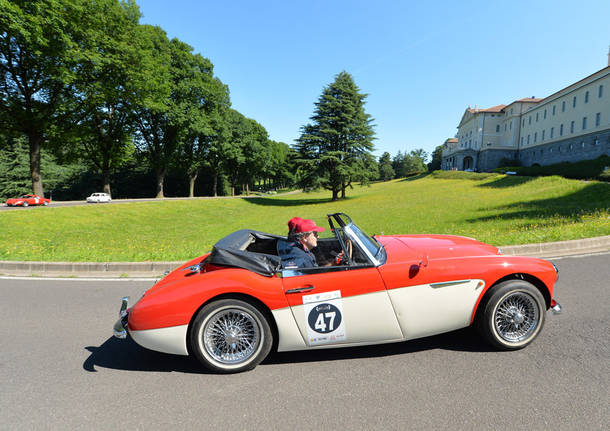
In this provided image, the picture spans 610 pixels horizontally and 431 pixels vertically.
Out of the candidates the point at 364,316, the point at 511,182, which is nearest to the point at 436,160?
the point at 511,182

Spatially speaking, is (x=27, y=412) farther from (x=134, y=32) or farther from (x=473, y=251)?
(x=134, y=32)

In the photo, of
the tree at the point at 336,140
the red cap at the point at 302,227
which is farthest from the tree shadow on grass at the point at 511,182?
the red cap at the point at 302,227

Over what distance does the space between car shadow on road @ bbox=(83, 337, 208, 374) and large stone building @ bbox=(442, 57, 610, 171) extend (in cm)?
5403

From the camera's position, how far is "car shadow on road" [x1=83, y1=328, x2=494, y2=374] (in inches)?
122

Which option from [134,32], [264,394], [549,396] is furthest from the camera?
[134,32]

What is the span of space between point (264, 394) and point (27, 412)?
191 cm

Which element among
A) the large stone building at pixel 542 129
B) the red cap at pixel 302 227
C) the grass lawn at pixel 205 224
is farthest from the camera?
the large stone building at pixel 542 129

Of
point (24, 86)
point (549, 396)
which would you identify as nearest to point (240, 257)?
point (549, 396)

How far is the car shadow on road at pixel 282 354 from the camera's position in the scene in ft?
10.2

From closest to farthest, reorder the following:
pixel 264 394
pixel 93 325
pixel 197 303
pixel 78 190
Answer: pixel 264 394
pixel 197 303
pixel 93 325
pixel 78 190

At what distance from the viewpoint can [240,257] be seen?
3.25m

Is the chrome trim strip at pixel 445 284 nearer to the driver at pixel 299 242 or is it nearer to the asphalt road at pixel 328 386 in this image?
the asphalt road at pixel 328 386

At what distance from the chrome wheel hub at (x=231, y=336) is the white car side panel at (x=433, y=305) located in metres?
1.46

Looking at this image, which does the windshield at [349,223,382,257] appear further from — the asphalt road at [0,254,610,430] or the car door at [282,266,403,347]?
the asphalt road at [0,254,610,430]
